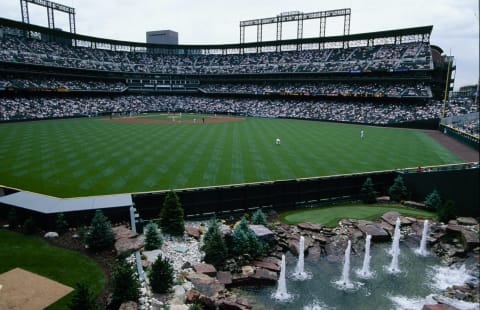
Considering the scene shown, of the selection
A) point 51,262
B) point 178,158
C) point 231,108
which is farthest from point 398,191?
point 231,108

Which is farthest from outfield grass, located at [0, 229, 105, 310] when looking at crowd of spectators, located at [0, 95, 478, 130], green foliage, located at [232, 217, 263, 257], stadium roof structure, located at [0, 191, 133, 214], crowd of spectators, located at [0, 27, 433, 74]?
crowd of spectators, located at [0, 27, 433, 74]

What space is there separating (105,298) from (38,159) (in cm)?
2262

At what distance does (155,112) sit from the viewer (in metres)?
90.3

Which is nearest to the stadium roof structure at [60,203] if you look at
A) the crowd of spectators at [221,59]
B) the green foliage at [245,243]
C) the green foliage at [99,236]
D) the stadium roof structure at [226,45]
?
the green foliage at [99,236]

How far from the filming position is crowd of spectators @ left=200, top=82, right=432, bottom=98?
68.6 metres

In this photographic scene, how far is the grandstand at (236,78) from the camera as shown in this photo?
68.1 metres

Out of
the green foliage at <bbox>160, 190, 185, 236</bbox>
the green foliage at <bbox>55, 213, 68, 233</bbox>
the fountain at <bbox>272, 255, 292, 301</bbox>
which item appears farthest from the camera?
the green foliage at <bbox>160, 190, 185, 236</bbox>

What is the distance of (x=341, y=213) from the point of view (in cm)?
1861

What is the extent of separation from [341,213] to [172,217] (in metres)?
9.51

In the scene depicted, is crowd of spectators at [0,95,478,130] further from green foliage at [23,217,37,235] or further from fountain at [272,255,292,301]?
fountain at [272,255,292,301]

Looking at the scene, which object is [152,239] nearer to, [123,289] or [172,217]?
[172,217]

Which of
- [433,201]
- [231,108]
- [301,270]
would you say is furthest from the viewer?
[231,108]

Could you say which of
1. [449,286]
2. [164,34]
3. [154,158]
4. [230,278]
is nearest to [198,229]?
[230,278]

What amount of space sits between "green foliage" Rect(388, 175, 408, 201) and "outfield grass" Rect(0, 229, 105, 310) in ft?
58.1
